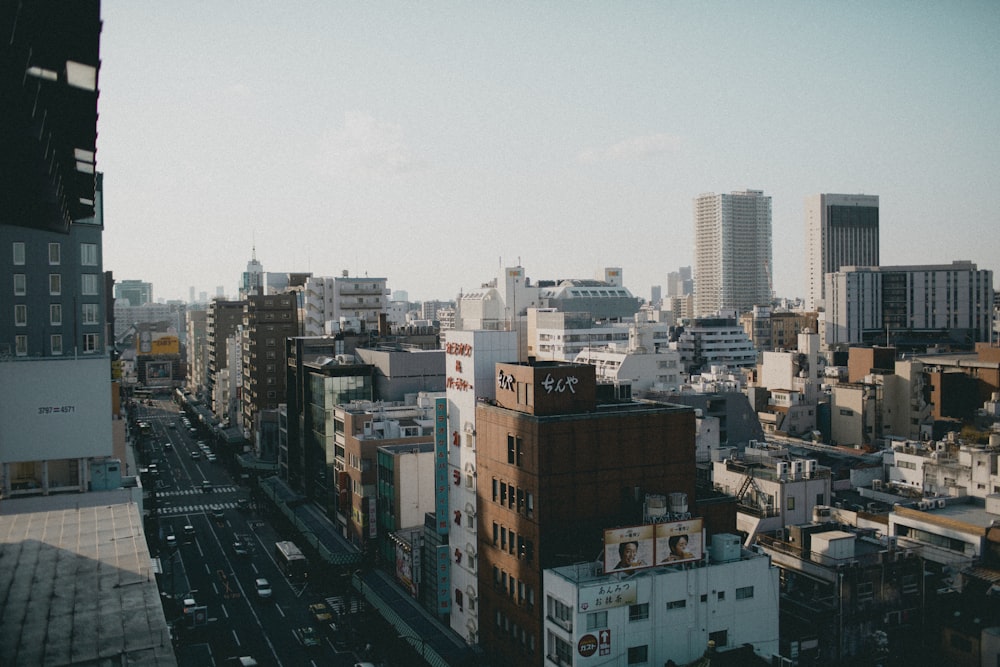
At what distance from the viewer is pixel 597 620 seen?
32312mm

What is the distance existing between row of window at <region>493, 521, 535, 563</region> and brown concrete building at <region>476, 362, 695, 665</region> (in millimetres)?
44

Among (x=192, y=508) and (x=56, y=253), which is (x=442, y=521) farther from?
(x=192, y=508)

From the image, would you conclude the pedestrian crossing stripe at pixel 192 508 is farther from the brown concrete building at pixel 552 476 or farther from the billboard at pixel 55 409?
the brown concrete building at pixel 552 476

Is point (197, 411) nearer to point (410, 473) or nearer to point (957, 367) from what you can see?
point (410, 473)

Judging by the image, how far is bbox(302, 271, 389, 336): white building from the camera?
11819 centimetres

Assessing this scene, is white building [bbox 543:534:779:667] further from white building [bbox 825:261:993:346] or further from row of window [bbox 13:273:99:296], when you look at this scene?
white building [bbox 825:261:993:346]

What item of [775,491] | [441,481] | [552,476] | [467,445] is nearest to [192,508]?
[441,481]

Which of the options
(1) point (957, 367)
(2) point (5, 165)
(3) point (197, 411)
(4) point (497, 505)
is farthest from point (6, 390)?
(3) point (197, 411)

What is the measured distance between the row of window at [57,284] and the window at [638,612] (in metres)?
43.9

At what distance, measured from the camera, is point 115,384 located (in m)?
68.1

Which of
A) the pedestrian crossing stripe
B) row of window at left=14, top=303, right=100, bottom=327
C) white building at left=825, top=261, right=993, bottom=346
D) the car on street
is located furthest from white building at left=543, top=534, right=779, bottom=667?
white building at left=825, top=261, right=993, bottom=346

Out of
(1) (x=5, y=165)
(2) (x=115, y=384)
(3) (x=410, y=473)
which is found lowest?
(3) (x=410, y=473)

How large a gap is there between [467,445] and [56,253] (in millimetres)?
33738

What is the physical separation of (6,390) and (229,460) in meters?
68.0
